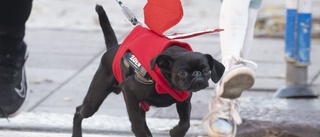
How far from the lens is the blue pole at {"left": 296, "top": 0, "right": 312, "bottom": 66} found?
5.61m

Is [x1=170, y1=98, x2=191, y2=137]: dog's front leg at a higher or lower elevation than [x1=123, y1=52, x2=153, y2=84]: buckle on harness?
lower

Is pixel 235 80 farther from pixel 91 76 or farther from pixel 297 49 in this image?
pixel 91 76

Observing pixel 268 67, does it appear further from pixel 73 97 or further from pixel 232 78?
pixel 232 78

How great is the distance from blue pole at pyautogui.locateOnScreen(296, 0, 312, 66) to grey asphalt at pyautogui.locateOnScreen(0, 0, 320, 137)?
0.96ft

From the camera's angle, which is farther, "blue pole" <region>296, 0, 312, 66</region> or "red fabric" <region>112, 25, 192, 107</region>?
"blue pole" <region>296, 0, 312, 66</region>

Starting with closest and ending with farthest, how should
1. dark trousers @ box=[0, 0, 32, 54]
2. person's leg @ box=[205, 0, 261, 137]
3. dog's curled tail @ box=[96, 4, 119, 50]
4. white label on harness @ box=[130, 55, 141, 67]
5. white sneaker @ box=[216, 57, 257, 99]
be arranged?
white label on harness @ box=[130, 55, 141, 67] < dog's curled tail @ box=[96, 4, 119, 50] < white sneaker @ box=[216, 57, 257, 99] < person's leg @ box=[205, 0, 261, 137] < dark trousers @ box=[0, 0, 32, 54]

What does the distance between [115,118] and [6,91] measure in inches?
28.7

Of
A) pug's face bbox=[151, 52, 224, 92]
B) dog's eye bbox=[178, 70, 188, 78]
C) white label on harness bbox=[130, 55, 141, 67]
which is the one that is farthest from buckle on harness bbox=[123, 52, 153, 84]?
dog's eye bbox=[178, 70, 188, 78]

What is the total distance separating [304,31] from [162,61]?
2.50 meters

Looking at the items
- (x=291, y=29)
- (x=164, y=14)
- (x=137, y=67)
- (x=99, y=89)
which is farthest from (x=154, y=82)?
(x=291, y=29)

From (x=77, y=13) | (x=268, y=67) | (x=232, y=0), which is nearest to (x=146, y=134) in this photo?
(x=232, y=0)

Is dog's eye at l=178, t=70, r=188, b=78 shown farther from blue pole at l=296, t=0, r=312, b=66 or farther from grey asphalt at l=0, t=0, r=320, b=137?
blue pole at l=296, t=0, r=312, b=66

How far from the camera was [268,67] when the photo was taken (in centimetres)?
676

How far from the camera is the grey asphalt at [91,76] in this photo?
16.0 ft
